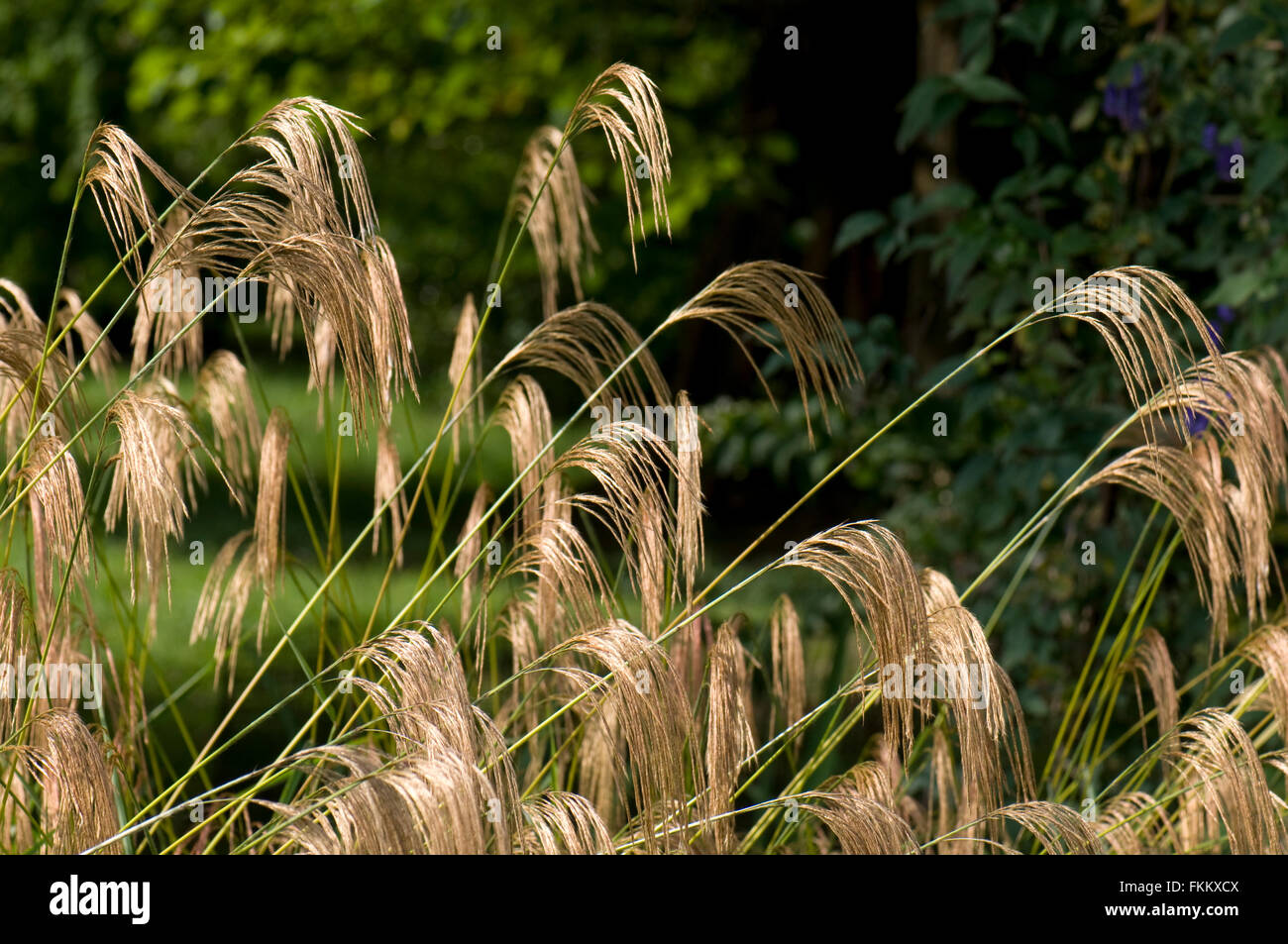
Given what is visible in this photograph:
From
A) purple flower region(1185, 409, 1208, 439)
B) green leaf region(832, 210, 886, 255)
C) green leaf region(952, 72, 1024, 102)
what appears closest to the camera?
purple flower region(1185, 409, 1208, 439)

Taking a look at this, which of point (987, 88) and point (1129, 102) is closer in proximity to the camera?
point (987, 88)

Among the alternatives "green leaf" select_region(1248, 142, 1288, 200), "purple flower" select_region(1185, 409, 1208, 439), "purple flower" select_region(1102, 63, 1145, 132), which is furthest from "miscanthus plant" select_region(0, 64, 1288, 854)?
"purple flower" select_region(1102, 63, 1145, 132)

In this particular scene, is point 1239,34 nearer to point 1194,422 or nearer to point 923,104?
point 923,104

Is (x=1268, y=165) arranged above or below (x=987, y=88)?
below

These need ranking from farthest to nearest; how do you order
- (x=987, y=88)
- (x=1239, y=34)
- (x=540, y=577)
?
(x=987, y=88)
(x=1239, y=34)
(x=540, y=577)

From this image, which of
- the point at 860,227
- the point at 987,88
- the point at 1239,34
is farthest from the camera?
the point at 860,227

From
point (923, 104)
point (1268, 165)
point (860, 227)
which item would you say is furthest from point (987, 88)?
point (1268, 165)

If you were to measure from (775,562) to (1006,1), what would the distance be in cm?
216

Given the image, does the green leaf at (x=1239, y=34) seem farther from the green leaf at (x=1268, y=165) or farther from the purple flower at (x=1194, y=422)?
the purple flower at (x=1194, y=422)

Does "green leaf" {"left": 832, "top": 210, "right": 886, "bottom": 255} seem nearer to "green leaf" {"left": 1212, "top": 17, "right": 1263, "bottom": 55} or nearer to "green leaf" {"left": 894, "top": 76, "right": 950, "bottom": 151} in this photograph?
"green leaf" {"left": 894, "top": 76, "right": 950, "bottom": 151}
